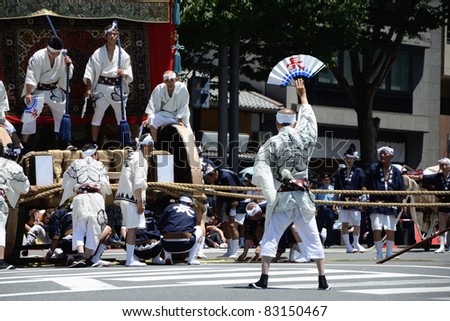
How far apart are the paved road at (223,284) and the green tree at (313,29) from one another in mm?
8924

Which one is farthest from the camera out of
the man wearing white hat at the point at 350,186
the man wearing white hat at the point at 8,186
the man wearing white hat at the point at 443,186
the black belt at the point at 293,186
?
the man wearing white hat at the point at 350,186

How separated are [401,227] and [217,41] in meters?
5.47

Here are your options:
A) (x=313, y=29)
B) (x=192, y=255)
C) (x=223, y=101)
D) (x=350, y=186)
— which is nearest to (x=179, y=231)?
(x=192, y=255)

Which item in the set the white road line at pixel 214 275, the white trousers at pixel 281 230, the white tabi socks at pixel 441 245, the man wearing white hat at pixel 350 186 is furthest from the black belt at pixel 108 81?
the white tabi socks at pixel 441 245

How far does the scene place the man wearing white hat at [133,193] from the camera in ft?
44.1

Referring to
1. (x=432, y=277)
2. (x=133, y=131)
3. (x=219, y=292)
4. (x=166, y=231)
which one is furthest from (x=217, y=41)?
(x=219, y=292)

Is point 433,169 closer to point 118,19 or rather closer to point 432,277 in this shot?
point 118,19

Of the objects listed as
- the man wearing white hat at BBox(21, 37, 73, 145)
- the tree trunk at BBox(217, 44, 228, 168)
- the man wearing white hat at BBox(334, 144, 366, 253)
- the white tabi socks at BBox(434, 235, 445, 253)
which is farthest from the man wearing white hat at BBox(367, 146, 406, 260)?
the tree trunk at BBox(217, 44, 228, 168)

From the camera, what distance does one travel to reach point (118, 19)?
15797mm

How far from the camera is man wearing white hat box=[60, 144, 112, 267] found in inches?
523

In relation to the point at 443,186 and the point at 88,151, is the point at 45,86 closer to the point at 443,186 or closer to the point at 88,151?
the point at 88,151

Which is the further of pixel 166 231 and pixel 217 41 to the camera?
pixel 217 41

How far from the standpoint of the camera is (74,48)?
16.5 meters

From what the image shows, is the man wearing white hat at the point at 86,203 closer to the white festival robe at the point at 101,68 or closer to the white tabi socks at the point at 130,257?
the white tabi socks at the point at 130,257
